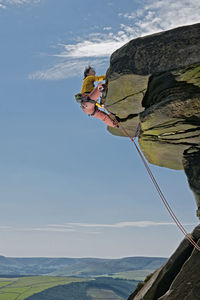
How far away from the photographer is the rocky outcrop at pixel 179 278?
432 inches

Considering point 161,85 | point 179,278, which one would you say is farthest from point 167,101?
point 179,278

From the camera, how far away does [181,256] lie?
1359 cm

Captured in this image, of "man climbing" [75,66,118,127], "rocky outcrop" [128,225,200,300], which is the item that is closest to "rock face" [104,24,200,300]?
"rocky outcrop" [128,225,200,300]

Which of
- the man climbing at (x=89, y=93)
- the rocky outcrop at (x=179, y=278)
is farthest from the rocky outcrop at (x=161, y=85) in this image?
the rocky outcrop at (x=179, y=278)

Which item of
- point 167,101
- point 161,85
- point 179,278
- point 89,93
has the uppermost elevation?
point 89,93

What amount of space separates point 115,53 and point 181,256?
10.4 meters

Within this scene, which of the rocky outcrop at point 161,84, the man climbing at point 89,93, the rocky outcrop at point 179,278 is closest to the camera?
the rocky outcrop at point 161,84

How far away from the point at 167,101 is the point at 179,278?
7.54 m

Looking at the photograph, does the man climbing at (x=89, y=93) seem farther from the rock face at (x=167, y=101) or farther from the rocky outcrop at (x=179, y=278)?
the rocky outcrop at (x=179, y=278)

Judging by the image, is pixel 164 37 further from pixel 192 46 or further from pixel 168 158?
pixel 168 158

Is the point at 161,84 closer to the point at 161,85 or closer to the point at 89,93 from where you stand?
the point at 161,85

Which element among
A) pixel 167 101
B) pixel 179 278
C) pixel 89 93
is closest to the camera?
pixel 167 101

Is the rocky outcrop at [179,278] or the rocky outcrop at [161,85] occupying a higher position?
the rocky outcrop at [161,85]

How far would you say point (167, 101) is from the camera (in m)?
10.8
